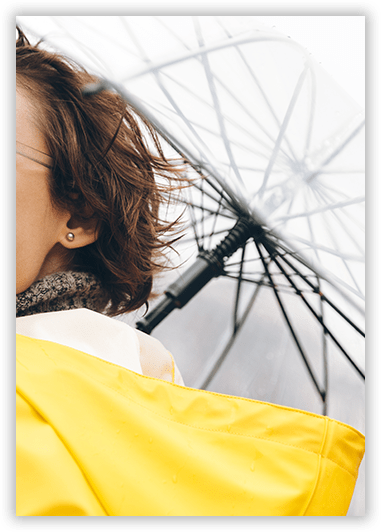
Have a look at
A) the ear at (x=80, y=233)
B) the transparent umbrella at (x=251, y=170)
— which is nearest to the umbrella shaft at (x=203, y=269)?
the transparent umbrella at (x=251, y=170)

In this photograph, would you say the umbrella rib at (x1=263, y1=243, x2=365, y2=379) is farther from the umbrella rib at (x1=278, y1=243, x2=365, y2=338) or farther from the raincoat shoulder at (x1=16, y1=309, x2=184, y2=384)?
the raincoat shoulder at (x1=16, y1=309, x2=184, y2=384)

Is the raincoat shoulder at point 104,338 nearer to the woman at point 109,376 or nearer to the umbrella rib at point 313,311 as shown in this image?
the woman at point 109,376

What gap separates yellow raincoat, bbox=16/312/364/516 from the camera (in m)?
0.53

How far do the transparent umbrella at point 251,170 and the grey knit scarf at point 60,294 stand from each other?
160 mm

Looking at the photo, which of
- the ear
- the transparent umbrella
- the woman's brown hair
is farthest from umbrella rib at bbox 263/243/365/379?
the ear

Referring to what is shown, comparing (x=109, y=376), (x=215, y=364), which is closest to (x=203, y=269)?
(x=215, y=364)

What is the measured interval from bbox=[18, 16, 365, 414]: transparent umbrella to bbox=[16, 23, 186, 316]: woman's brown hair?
43 mm

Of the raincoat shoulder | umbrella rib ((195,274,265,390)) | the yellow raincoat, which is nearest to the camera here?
the yellow raincoat

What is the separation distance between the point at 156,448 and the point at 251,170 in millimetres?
662

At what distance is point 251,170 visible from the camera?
85 cm

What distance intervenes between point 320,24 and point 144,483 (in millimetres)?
1043

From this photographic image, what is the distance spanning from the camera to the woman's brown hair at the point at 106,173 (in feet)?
2.50

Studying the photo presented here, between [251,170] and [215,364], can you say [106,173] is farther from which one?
[215,364]
